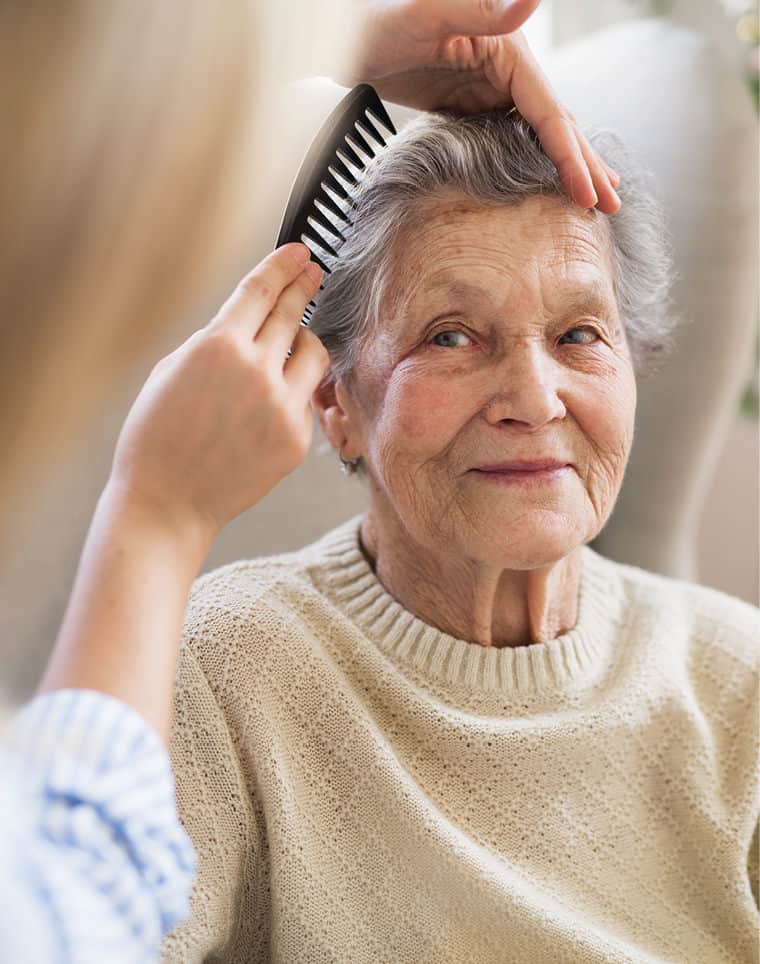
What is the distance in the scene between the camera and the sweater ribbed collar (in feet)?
4.14

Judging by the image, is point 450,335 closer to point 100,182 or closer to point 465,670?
point 465,670

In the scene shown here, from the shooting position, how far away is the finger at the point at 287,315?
2.89ft

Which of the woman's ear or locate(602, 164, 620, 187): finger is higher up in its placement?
locate(602, 164, 620, 187): finger

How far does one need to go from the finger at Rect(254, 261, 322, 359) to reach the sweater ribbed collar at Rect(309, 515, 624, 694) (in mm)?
441

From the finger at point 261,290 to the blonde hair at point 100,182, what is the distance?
0.18m

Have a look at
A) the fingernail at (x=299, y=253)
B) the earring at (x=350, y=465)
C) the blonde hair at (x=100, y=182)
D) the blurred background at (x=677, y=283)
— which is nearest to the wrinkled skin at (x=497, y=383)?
the earring at (x=350, y=465)

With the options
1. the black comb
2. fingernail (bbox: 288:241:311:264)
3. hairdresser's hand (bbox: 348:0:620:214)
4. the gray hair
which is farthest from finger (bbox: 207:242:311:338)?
hairdresser's hand (bbox: 348:0:620:214)

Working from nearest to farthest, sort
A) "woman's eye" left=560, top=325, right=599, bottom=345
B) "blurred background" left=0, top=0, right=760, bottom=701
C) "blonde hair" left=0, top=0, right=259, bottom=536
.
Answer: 1. "blonde hair" left=0, top=0, right=259, bottom=536
2. "woman's eye" left=560, top=325, right=599, bottom=345
3. "blurred background" left=0, top=0, right=760, bottom=701

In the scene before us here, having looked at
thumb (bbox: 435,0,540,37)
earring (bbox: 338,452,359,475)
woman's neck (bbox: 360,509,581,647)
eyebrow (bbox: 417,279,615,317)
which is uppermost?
thumb (bbox: 435,0,540,37)

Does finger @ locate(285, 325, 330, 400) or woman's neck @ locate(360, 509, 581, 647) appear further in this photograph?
woman's neck @ locate(360, 509, 581, 647)

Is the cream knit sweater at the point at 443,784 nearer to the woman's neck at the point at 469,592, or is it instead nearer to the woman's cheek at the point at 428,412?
the woman's neck at the point at 469,592

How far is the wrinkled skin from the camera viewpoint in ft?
3.76

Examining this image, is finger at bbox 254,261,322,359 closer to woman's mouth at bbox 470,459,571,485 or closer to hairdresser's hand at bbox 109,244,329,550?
hairdresser's hand at bbox 109,244,329,550

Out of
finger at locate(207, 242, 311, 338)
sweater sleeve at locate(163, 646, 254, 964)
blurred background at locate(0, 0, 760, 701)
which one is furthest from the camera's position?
blurred background at locate(0, 0, 760, 701)
